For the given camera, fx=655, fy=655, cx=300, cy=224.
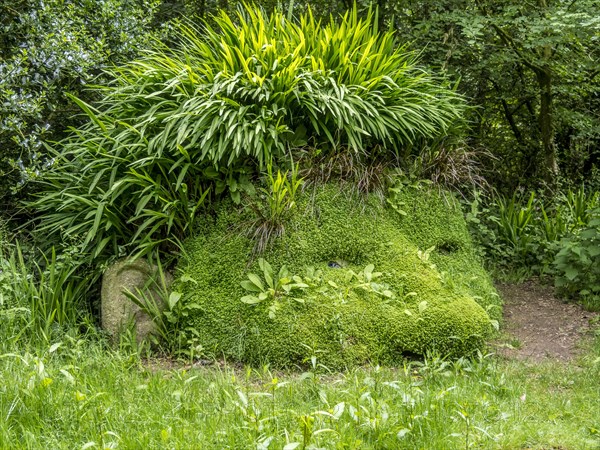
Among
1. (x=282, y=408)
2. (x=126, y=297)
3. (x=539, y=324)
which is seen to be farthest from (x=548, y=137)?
(x=282, y=408)

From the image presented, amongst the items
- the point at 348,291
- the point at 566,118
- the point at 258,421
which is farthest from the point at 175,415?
the point at 566,118

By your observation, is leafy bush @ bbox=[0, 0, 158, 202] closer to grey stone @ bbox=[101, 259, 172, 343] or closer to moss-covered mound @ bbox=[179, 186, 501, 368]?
grey stone @ bbox=[101, 259, 172, 343]

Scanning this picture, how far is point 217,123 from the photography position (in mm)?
4879

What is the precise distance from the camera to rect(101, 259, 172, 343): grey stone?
15.6 feet

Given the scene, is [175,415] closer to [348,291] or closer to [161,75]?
[348,291]

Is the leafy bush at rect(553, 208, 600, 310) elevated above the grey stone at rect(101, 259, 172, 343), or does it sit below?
above

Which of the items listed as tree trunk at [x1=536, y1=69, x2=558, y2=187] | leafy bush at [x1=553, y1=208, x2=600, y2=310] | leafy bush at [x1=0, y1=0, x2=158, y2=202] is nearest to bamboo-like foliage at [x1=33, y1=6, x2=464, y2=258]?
leafy bush at [x1=0, y1=0, x2=158, y2=202]

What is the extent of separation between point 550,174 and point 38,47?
19.9 ft

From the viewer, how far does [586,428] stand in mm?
3408

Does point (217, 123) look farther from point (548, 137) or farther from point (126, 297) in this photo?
point (548, 137)

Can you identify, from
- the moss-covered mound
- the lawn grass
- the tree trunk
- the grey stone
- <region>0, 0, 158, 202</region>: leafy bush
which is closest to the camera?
the lawn grass

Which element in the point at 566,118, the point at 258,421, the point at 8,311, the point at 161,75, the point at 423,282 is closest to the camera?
the point at 258,421

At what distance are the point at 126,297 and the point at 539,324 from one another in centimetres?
340

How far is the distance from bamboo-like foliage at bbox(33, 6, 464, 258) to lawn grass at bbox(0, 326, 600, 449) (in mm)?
1293
